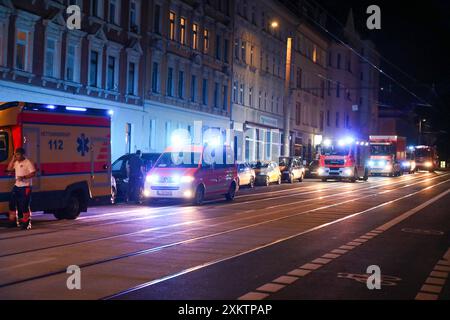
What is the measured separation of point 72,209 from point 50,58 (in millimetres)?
14452

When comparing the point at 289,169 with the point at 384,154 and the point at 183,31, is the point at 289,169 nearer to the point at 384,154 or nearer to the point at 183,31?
the point at 183,31

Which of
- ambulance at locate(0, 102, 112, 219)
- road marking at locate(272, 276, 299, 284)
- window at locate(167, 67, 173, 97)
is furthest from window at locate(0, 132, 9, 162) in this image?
window at locate(167, 67, 173, 97)

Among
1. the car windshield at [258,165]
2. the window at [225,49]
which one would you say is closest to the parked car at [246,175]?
the car windshield at [258,165]

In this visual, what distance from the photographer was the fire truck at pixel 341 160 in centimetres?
4425

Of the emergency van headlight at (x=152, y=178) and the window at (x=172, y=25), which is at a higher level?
the window at (x=172, y=25)

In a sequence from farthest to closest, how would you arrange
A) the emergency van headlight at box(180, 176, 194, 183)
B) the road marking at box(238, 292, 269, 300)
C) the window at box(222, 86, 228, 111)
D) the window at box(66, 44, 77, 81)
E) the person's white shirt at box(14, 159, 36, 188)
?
1. the window at box(222, 86, 228, 111)
2. the window at box(66, 44, 77, 81)
3. the emergency van headlight at box(180, 176, 194, 183)
4. the person's white shirt at box(14, 159, 36, 188)
5. the road marking at box(238, 292, 269, 300)

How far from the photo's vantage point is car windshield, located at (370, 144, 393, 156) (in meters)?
56.7

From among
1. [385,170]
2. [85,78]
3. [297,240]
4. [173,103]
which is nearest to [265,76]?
[385,170]

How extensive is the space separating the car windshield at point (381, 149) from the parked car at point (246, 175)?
76.5ft

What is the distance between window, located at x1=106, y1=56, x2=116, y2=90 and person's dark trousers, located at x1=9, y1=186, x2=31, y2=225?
19960 millimetres

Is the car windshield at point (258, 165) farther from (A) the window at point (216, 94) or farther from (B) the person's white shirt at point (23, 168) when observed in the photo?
(B) the person's white shirt at point (23, 168)

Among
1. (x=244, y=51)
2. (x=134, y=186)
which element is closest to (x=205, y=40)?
(x=244, y=51)

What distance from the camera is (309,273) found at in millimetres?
9883

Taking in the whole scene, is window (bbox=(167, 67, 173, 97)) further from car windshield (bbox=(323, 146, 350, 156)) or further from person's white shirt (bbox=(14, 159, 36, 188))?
person's white shirt (bbox=(14, 159, 36, 188))
